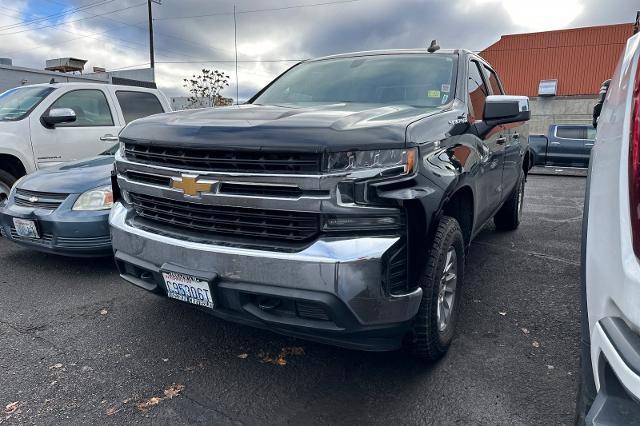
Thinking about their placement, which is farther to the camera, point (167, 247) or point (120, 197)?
point (120, 197)

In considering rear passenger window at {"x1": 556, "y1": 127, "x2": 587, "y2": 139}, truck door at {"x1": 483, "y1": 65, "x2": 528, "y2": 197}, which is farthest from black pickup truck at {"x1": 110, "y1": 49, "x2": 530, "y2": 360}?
rear passenger window at {"x1": 556, "y1": 127, "x2": 587, "y2": 139}

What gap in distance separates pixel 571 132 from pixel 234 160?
1489 cm

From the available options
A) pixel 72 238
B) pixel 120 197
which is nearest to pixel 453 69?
pixel 120 197

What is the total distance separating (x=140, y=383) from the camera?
253 cm

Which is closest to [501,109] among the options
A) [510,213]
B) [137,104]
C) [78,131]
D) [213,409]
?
[213,409]

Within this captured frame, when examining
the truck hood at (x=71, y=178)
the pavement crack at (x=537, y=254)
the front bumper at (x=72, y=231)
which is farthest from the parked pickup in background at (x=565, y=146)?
the front bumper at (x=72, y=231)

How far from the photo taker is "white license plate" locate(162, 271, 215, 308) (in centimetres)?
227

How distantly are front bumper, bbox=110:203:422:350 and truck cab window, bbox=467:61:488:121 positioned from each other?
1773 mm

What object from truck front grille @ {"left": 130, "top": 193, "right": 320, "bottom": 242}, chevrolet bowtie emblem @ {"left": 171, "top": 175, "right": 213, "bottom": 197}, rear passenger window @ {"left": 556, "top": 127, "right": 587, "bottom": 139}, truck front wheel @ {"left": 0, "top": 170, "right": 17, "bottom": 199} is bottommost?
rear passenger window @ {"left": 556, "top": 127, "right": 587, "bottom": 139}

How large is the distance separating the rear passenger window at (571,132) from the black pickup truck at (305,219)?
13.6 metres

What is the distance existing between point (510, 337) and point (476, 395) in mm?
765

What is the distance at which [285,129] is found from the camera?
2.21 m

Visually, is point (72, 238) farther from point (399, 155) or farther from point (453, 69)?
point (453, 69)

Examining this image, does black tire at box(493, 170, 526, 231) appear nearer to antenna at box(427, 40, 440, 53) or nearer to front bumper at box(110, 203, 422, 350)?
antenna at box(427, 40, 440, 53)
